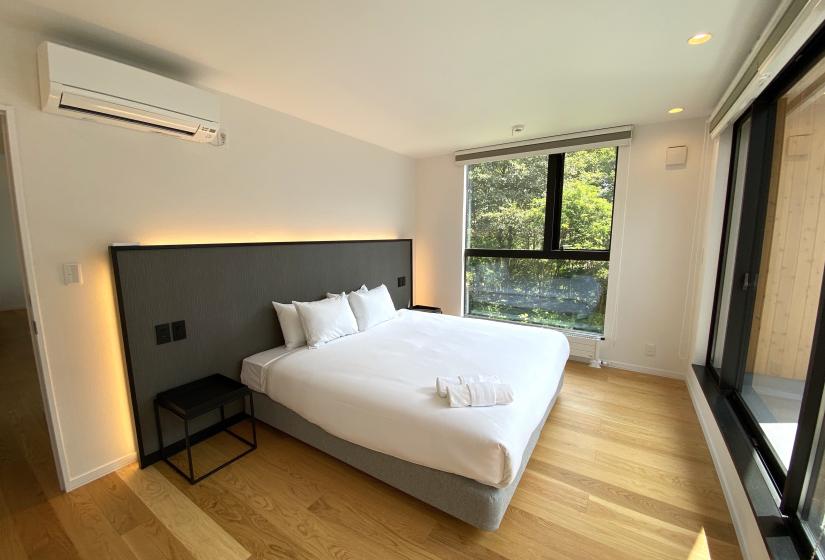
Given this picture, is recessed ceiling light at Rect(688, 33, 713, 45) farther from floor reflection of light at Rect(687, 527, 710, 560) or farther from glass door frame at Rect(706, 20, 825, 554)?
floor reflection of light at Rect(687, 527, 710, 560)

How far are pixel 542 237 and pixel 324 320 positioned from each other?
2.71 m

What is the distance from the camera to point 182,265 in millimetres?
2184

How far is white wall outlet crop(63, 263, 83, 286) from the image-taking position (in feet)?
5.95

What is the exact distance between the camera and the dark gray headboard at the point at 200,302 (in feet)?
6.57

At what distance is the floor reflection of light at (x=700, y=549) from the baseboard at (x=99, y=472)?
3147 mm

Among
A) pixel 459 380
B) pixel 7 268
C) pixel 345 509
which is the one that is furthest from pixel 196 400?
pixel 7 268

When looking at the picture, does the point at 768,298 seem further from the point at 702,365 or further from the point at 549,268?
the point at 549,268

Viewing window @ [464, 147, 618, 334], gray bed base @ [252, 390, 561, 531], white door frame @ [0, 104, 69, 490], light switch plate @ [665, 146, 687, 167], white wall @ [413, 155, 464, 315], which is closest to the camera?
gray bed base @ [252, 390, 561, 531]

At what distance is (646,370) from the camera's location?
343 centimetres

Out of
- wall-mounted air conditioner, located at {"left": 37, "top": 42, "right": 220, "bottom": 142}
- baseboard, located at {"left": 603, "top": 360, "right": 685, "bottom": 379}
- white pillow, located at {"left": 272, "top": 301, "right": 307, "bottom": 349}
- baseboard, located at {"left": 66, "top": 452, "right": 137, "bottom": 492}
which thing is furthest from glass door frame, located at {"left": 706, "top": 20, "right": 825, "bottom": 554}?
baseboard, located at {"left": 66, "top": 452, "right": 137, "bottom": 492}

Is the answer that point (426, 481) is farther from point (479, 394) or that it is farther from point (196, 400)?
point (196, 400)

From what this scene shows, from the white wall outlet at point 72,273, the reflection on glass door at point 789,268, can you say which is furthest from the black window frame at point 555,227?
the white wall outlet at point 72,273

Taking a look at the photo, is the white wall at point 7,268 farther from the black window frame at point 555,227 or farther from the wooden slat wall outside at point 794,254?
the wooden slat wall outside at point 794,254

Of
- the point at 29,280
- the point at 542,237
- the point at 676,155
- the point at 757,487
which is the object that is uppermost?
the point at 676,155
